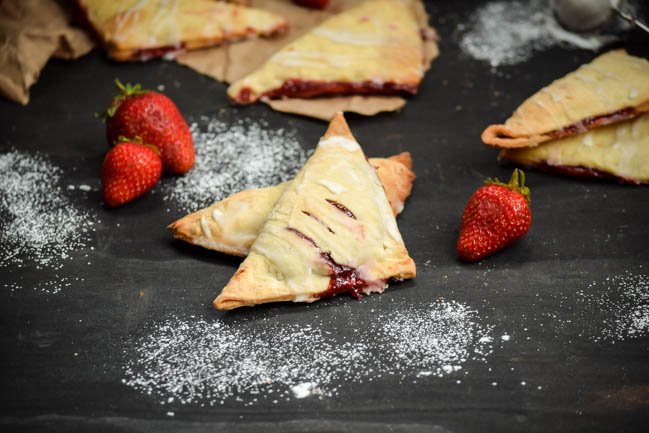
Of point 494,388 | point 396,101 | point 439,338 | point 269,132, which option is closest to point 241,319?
point 439,338

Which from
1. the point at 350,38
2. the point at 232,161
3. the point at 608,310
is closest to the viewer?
the point at 608,310

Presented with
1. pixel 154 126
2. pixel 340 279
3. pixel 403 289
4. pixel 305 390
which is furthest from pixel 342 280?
pixel 154 126

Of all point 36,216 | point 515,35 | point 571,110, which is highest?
point 571,110

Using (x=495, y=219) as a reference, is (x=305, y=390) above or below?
below

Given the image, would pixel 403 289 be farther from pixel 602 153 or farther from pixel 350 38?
pixel 350 38

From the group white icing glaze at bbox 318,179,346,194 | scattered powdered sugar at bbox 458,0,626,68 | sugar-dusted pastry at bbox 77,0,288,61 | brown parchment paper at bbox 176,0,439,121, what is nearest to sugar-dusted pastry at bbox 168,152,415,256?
white icing glaze at bbox 318,179,346,194

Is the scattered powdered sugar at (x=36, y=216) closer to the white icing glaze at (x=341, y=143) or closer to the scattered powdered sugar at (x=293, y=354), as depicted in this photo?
the scattered powdered sugar at (x=293, y=354)
